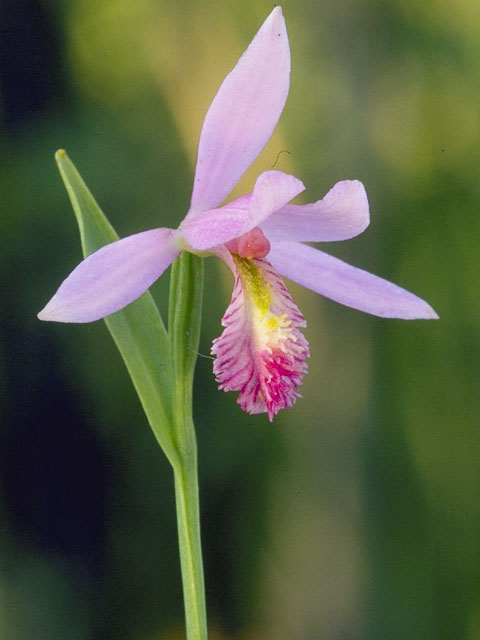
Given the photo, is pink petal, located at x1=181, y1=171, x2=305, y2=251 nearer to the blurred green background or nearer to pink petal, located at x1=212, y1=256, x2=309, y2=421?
pink petal, located at x1=212, y1=256, x2=309, y2=421

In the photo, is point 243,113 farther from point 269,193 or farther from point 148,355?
point 148,355

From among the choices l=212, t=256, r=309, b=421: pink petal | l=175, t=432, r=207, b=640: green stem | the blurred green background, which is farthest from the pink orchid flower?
the blurred green background

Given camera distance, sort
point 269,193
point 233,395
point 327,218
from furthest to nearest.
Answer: point 233,395, point 327,218, point 269,193

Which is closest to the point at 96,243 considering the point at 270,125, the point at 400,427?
the point at 270,125

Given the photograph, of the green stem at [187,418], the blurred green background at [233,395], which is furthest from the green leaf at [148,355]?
the blurred green background at [233,395]

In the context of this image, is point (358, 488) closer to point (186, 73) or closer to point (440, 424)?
point (440, 424)

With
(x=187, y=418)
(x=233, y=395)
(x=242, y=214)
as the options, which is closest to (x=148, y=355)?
(x=187, y=418)

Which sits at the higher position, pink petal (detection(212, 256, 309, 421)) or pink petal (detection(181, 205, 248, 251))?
pink petal (detection(181, 205, 248, 251))
